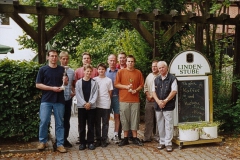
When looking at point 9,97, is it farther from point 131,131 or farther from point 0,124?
point 131,131

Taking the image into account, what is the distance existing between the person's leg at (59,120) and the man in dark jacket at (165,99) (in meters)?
1.84

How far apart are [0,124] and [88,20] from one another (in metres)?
12.9

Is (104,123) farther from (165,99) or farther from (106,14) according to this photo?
(106,14)

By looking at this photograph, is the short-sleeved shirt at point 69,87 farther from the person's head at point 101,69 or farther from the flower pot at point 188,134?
the flower pot at point 188,134

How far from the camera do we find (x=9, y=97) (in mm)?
6215

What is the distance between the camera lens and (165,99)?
6238 millimetres

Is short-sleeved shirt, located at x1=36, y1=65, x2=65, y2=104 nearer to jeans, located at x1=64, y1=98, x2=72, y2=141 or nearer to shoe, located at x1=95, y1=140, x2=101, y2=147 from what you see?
jeans, located at x1=64, y1=98, x2=72, y2=141

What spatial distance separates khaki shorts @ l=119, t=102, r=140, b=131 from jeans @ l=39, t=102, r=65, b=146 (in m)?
1.24

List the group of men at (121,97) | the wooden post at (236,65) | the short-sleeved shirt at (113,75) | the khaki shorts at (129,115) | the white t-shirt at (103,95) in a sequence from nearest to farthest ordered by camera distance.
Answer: the group of men at (121,97) < the white t-shirt at (103,95) < the khaki shorts at (129,115) < the short-sleeved shirt at (113,75) < the wooden post at (236,65)

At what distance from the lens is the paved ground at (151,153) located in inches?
232

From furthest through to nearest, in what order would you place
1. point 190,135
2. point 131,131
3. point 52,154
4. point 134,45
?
point 134,45 → point 131,131 → point 190,135 → point 52,154

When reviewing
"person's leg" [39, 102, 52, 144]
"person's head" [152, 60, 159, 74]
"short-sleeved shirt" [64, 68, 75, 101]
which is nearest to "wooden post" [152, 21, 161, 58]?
"person's head" [152, 60, 159, 74]

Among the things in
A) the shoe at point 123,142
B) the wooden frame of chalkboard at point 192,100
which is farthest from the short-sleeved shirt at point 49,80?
the wooden frame of chalkboard at point 192,100

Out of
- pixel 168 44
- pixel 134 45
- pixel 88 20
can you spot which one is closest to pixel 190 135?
pixel 168 44
